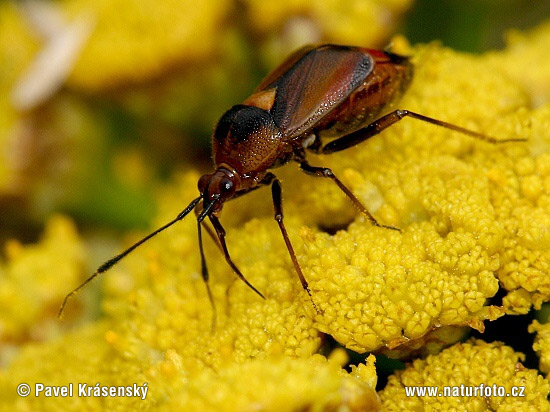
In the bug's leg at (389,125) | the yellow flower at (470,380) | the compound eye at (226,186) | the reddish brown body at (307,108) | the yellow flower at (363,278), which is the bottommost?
the yellow flower at (470,380)

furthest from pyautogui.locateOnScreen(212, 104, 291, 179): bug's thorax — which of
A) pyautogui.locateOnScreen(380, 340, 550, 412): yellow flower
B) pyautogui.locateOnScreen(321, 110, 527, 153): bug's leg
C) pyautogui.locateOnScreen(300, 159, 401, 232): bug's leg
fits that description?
pyautogui.locateOnScreen(380, 340, 550, 412): yellow flower

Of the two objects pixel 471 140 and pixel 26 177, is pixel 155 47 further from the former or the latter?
pixel 471 140

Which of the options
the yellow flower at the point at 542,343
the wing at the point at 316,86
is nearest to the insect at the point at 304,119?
the wing at the point at 316,86

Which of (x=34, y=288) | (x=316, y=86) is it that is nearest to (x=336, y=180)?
(x=316, y=86)

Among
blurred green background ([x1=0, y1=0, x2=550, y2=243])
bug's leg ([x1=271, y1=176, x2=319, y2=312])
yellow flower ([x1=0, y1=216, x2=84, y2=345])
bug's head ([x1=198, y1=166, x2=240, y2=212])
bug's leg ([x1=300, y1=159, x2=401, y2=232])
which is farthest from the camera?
blurred green background ([x1=0, y1=0, x2=550, y2=243])

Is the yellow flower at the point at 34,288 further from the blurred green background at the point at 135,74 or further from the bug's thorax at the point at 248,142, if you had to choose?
the bug's thorax at the point at 248,142

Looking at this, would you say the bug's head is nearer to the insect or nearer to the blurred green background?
the insect

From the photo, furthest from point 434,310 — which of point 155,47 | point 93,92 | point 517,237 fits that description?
point 93,92

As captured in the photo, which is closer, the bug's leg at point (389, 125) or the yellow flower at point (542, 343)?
the yellow flower at point (542, 343)
